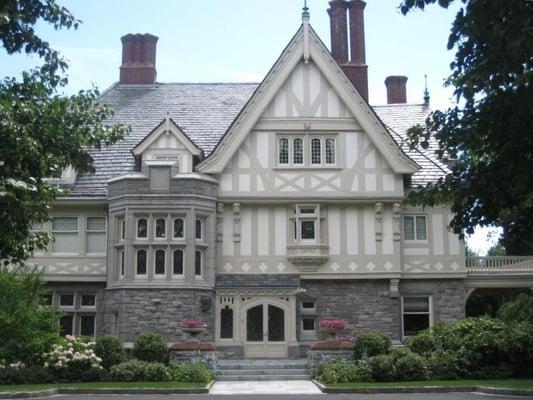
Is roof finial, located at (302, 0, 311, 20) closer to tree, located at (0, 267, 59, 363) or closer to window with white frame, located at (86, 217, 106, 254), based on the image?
window with white frame, located at (86, 217, 106, 254)

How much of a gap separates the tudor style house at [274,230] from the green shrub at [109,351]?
13.8ft

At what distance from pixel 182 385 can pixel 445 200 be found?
37.3 feet

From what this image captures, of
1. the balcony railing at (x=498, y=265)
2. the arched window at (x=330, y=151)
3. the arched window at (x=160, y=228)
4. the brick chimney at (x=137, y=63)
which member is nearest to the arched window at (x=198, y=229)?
the arched window at (x=160, y=228)

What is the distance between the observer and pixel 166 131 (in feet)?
88.4

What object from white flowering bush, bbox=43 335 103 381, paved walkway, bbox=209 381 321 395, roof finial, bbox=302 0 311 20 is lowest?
paved walkway, bbox=209 381 321 395

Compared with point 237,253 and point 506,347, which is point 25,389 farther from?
point 506,347

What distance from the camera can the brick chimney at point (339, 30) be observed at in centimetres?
3212

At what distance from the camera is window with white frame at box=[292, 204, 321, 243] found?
26672 mm

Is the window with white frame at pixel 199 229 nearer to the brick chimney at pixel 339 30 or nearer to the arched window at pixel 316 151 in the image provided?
the arched window at pixel 316 151

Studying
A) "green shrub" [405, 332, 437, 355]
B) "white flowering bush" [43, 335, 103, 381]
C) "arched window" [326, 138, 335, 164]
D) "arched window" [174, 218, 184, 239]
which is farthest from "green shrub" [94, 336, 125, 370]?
"arched window" [326, 138, 335, 164]

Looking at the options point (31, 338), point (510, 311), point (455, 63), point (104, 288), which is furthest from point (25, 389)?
point (455, 63)

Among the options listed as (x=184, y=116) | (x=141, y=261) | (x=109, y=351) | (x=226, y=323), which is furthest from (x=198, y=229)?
(x=184, y=116)

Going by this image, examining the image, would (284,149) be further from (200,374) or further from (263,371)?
(200,374)

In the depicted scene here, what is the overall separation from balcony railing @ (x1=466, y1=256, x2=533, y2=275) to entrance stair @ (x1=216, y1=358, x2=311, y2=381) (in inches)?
336
